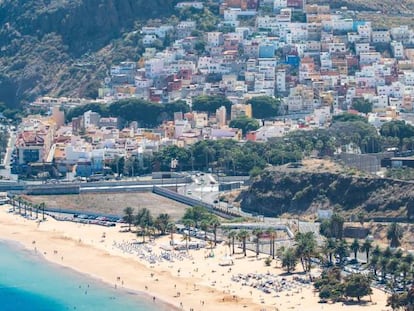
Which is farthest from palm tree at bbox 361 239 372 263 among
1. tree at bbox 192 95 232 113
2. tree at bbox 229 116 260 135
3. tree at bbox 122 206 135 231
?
tree at bbox 192 95 232 113

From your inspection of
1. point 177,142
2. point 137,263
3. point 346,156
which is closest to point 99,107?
point 177,142

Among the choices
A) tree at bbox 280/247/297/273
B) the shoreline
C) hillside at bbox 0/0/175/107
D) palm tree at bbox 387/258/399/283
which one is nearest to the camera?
palm tree at bbox 387/258/399/283

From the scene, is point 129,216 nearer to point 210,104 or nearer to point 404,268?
point 404,268

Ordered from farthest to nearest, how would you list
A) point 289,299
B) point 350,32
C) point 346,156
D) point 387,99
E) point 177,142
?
1. point 350,32
2. point 387,99
3. point 177,142
4. point 346,156
5. point 289,299

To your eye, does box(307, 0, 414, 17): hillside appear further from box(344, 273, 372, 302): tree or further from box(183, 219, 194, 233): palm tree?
box(344, 273, 372, 302): tree

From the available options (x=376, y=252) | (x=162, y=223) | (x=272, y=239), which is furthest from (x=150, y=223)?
(x=376, y=252)

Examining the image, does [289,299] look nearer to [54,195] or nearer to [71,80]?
[54,195]

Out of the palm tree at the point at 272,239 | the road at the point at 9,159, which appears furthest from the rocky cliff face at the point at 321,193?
the road at the point at 9,159
